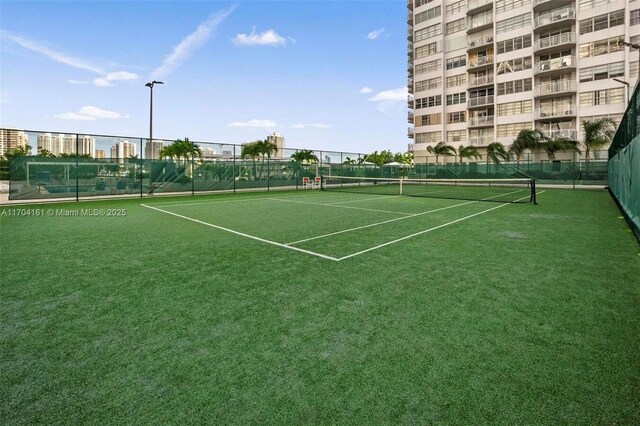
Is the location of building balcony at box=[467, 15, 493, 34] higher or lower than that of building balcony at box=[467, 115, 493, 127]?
higher

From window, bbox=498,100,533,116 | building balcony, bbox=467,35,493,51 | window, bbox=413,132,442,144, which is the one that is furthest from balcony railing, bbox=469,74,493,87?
window, bbox=413,132,442,144

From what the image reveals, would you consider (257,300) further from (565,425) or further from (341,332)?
(565,425)

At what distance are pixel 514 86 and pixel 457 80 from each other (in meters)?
10.1

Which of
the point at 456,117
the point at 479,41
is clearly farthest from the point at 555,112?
the point at 479,41

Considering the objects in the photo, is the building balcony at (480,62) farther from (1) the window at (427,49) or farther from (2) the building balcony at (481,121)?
(2) the building balcony at (481,121)

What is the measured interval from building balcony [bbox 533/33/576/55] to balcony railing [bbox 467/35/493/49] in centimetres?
745

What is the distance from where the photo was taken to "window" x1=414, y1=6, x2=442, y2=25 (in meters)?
61.5

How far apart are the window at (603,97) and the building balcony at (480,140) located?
1165 centimetres

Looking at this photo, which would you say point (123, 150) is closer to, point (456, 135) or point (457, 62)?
point (456, 135)

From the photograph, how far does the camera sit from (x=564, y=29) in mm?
47562

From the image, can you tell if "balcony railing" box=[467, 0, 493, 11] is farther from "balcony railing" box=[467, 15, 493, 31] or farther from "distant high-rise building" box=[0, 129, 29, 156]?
"distant high-rise building" box=[0, 129, 29, 156]

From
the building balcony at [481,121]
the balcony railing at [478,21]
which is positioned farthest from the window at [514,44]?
the building balcony at [481,121]

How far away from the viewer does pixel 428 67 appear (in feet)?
208

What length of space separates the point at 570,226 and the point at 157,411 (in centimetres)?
1122
